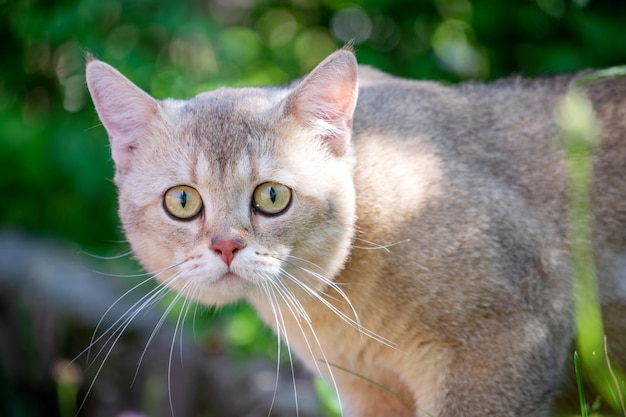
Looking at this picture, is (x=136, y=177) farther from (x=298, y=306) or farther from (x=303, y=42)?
(x=303, y=42)

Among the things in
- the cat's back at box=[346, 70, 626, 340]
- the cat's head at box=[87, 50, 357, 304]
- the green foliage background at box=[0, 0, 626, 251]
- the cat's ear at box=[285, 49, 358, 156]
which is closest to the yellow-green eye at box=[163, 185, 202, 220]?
the cat's head at box=[87, 50, 357, 304]

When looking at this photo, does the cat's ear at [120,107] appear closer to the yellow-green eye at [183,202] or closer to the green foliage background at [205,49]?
the yellow-green eye at [183,202]

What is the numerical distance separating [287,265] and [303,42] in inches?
102

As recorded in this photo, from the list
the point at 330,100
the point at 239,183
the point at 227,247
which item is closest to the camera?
the point at 227,247

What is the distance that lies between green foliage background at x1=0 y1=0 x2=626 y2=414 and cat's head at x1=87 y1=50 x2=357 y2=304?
164cm

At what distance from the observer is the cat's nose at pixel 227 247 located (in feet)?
9.06

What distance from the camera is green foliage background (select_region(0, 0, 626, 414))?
463 centimetres

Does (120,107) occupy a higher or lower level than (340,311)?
higher

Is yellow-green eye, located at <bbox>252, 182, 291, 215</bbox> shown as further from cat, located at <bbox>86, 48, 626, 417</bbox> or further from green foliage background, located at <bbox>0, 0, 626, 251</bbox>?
green foliage background, located at <bbox>0, 0, 626, 251</bbox>

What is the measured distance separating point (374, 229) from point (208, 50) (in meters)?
2.42

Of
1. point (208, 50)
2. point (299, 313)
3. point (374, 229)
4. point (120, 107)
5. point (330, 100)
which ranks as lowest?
point (299, 313)

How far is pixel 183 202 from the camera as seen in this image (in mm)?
2965

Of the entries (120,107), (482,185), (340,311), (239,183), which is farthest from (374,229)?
(120,107)

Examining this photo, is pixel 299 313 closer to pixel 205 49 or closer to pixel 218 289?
pixel 218 289
